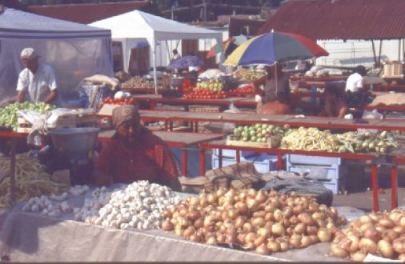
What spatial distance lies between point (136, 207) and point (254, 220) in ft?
3.04

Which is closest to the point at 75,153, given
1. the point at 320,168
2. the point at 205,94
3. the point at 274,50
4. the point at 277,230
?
the point at 277,230

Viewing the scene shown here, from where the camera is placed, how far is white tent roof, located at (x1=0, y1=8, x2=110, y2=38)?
12977 mm

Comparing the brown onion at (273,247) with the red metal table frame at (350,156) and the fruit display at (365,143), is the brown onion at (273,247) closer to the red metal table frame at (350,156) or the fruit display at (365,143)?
the red metal table frame at (350,156)

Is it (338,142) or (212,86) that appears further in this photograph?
(212,86)

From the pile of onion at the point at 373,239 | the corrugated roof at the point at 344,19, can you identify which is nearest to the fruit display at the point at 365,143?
the pile of onion at the point at 373,239

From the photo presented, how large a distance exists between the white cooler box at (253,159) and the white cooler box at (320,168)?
0.38 metres

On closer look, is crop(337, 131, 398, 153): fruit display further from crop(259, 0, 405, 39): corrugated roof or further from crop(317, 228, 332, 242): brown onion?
crop(259, 0, 405, 39): corrugated roof

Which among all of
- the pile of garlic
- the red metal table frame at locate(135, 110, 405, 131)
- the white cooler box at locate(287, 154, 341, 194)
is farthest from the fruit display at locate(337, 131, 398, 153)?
the pile of garlic

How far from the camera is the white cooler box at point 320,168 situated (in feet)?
30.0

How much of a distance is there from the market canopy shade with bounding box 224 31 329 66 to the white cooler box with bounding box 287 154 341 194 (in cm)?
207

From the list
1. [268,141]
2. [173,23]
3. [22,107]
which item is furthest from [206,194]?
[173,23]

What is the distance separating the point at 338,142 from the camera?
8.21m

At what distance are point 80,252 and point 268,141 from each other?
3.72m

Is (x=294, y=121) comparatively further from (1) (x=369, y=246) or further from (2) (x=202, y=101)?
(1) (x=369, y=246)
